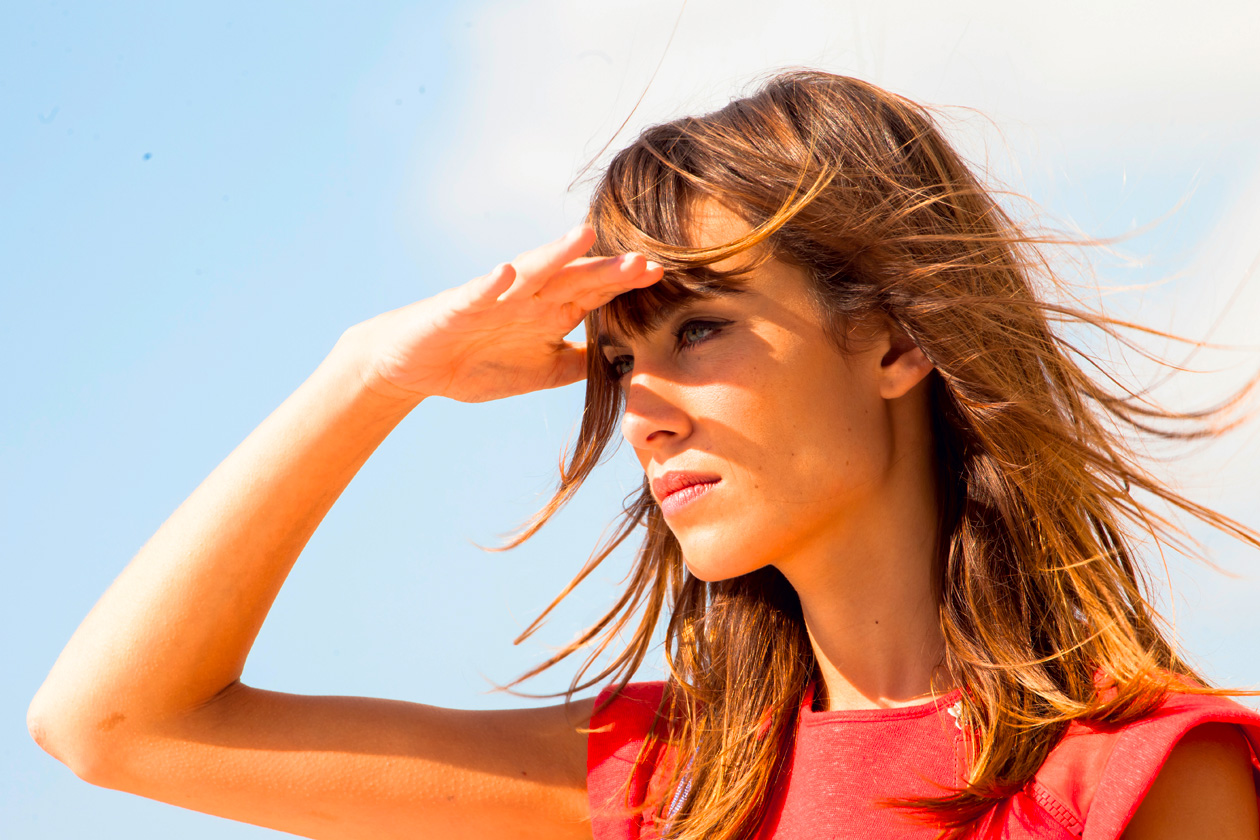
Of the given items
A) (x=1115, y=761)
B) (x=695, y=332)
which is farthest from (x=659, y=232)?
(x=1115, y=761)

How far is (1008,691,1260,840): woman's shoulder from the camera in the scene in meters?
1.83

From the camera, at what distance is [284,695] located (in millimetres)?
2439

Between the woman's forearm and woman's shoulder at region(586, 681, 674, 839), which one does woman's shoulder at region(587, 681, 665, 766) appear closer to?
woman's shoulder at region(586, 681, 674, 839)

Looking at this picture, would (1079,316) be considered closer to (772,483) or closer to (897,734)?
(772,483)

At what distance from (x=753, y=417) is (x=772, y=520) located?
0.73ft

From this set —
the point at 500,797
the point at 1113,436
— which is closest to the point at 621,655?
the point at 500,797

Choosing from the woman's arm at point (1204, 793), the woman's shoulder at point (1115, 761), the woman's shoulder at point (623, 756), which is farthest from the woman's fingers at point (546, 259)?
the woman's arm at point (1204, 793)

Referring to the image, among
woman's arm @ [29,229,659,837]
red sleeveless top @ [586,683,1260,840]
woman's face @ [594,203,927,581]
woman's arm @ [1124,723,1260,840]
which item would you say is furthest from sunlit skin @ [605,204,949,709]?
woman's arm @ [1124,723,1260,840]

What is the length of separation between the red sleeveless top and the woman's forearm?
884mm

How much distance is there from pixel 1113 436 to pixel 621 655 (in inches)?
51.2

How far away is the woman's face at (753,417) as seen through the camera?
6.99 feet

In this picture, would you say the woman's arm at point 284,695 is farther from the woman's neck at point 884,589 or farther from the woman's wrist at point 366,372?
the woman's neck at point 884,589

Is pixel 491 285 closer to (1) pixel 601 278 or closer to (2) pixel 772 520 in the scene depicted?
(1) pixel 601 278

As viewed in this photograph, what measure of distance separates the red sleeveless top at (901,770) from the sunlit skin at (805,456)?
0.37ft
